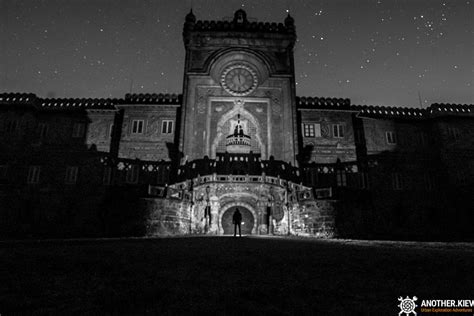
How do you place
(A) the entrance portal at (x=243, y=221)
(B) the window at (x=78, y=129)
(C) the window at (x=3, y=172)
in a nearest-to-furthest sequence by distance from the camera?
(A) the entrance portal at (x=243, y=221)
(C) the window at (x=3, y=172)
(B) the window at (x=78, y=129)

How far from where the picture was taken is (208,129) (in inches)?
1030

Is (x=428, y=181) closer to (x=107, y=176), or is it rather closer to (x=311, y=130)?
(x=311, y=130)

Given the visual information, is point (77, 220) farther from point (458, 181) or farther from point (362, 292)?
point (458, 181)

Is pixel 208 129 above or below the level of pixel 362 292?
above

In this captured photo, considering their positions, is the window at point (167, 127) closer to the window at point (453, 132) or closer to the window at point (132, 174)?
the window at point (132, 174)

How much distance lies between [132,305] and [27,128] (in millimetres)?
31910

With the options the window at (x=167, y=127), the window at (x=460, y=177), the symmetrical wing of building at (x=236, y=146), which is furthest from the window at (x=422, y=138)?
the window at (x=167, y=127)

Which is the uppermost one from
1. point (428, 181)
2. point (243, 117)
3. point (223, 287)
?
point (243, 117)

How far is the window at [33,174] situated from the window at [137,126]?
32.0ft

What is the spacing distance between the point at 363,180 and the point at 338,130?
5.67 m

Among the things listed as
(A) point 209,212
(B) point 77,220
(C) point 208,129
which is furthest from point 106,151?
(A) point 209,212

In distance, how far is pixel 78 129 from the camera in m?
27.4

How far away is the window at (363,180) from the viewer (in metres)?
26.3

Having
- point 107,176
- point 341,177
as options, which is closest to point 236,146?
point 341,177
